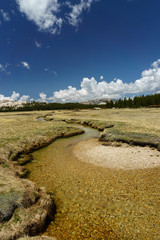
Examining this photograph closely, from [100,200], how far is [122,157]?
32.3 ft

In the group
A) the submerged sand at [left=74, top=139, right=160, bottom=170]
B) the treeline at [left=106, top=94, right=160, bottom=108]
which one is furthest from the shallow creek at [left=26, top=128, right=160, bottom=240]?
the treeline at [left=106, top=94, right=160, bottom=108]

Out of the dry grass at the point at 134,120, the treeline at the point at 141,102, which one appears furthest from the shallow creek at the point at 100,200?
the treeline at the point at 141,102

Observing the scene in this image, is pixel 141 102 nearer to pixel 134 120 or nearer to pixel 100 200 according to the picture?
pixel 134 120

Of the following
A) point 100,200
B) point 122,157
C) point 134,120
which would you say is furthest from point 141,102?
point 100,200

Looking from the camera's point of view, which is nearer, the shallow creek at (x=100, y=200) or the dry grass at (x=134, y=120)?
the shallow creek at (x=100, y=200)

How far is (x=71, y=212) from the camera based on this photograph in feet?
33.3

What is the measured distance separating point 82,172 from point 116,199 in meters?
5.64

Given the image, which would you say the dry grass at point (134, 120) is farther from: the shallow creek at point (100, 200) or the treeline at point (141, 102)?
the treeline at point (141, 102)

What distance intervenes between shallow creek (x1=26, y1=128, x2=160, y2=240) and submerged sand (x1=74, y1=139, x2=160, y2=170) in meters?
1.28

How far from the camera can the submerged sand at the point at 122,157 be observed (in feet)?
56.5

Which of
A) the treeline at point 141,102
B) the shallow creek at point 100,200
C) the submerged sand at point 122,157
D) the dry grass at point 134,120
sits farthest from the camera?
the treeline at point 141,102

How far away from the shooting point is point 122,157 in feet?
64.3

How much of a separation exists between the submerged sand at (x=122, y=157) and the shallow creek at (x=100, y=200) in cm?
128

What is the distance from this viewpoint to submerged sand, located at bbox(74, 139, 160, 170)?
17234 mm
